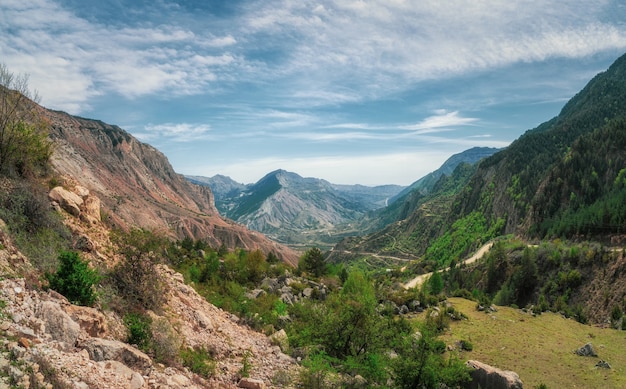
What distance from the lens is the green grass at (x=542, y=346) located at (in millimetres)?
23203

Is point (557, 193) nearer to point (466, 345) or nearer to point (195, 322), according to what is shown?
point (466, 345)

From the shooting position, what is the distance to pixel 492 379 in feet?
64.2

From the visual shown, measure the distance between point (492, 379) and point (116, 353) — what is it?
1918 cm

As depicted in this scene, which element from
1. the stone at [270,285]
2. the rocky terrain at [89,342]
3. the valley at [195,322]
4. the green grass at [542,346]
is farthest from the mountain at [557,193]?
the rocky terrain at [89,342]

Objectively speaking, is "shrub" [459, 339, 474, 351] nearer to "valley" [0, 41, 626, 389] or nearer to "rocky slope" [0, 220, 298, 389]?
"valley" [0, 41, 626, 389]

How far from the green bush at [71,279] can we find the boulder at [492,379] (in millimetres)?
20677

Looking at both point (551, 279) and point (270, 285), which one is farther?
point (551, 279)

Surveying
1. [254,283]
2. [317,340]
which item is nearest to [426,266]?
[254,283]

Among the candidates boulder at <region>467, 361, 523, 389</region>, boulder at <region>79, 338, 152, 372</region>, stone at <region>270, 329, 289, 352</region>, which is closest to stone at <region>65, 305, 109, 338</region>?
boulder at <region>79, 338, 152, 372</region>

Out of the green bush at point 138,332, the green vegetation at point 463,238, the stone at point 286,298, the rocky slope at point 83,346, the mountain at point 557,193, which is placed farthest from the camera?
the green vegetation at point 463,238

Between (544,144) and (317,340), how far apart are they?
696 ft

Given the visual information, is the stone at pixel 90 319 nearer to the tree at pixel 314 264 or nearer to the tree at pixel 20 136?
the tree at pixel 20 136

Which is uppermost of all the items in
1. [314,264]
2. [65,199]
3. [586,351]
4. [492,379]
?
[65,199]

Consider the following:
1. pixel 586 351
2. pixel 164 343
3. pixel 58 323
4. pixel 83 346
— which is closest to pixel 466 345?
pixel 586 351
